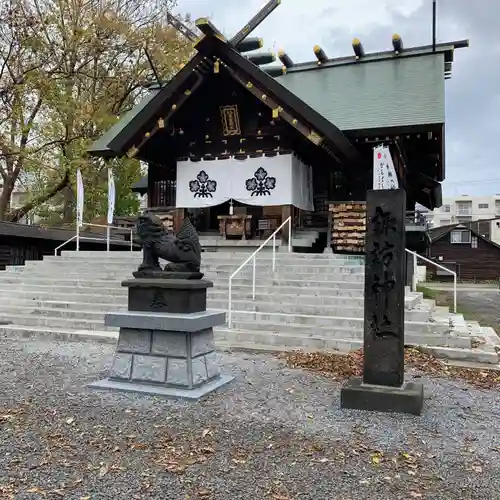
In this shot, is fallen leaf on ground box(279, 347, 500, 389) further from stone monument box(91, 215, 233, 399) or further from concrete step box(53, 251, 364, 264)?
concrete step box(53, 251, 364, 264)

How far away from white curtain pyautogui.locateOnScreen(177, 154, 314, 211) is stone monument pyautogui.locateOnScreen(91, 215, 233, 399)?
714 cm

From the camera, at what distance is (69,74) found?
18.8 m

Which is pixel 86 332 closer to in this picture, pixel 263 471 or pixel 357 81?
pixel 263 471

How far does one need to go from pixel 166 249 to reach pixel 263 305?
3.58 metres

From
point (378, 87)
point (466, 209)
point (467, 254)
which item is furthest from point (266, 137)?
point (466, 209)

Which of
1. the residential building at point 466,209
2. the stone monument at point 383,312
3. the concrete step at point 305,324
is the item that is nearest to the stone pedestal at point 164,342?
the stone monument at point 383,312

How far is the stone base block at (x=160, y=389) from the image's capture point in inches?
197

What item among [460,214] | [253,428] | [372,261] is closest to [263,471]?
[253,428]

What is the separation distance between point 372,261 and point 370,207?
56 cm

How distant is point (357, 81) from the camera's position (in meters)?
15.2

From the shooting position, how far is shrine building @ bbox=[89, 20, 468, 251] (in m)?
11.9

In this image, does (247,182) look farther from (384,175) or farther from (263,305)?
(384,175)

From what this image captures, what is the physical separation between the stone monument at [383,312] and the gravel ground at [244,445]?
0.63ft

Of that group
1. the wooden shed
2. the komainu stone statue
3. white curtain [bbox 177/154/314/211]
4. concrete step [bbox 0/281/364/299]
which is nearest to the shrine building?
white curtain [bbox 177/154/314/211]
